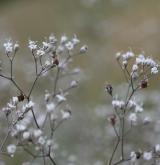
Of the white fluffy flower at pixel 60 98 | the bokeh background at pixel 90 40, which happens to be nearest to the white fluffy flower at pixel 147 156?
the white fluffy flower at pixel 60 98

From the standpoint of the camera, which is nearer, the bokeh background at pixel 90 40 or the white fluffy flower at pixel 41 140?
the white fluffy flower at pixel 41 140

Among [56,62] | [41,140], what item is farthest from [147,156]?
[56,62]

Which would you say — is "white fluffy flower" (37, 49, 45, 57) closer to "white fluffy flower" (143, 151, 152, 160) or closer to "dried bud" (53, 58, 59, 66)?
"dried bud" (53, 58, 59, 66)

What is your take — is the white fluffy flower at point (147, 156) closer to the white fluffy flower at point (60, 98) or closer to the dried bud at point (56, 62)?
the white fluffy flower at point (60, 98)

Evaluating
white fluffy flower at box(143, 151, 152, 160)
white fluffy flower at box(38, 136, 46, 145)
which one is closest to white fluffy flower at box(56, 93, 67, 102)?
white fluffy flower at box(38, 136, 46, 145)

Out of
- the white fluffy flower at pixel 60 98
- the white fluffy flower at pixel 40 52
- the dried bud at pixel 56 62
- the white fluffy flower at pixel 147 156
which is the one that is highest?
the white fluffy flower at pixel 40 52

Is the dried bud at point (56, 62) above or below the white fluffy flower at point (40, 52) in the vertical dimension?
below

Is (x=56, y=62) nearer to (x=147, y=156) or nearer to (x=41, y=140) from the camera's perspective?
(x=41, y=140)

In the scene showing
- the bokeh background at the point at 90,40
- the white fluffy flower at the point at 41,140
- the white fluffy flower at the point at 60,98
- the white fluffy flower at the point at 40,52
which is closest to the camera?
the white fluffy flower at the point at 41,140

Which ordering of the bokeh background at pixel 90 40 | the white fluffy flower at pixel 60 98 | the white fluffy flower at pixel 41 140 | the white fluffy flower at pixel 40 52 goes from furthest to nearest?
1. the bokeh background at pixel 90 40
2. the white fluffy flower at pixel 40 52
3. the white fluffy flower at pixel 60 98
4. the white fluffy flower at pixel 41 140
